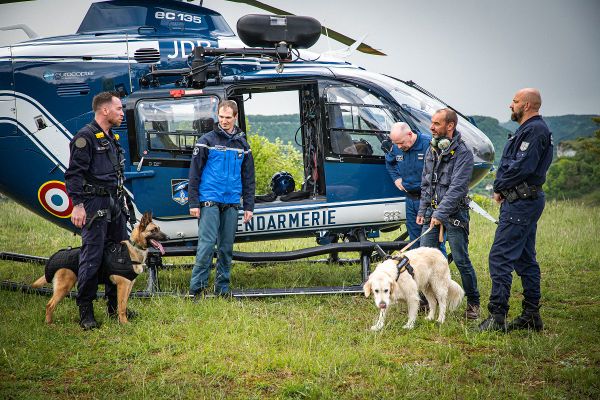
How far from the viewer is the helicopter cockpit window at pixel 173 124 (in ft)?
23.1

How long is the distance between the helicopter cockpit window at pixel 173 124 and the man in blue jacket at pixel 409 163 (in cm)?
194

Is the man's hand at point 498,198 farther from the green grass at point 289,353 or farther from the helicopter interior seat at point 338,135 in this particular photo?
the helicopter interior seat at point 338,135

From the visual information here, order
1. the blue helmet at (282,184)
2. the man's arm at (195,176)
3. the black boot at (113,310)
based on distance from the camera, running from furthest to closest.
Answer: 1. the blue helmet at (282,184)
2. the man's arm at (195,176)
3. the black boot at (113,310)

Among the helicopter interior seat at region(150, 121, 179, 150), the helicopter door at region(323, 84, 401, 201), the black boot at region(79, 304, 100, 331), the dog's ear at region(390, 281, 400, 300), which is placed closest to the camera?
the dog's ear at region(390, 281, 400, 300)

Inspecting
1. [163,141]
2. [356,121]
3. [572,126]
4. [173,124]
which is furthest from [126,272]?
[572,126]

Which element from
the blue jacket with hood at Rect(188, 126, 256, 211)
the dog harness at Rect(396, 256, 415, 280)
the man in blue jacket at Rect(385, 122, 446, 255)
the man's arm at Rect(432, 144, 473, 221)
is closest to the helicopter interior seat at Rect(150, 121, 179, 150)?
the blue jacket with hood at Rect(188, 126, 256, 211)

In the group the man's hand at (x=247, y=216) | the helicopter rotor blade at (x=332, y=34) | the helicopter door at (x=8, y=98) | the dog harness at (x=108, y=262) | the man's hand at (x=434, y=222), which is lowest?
the dog harness at (x=108, y=262)

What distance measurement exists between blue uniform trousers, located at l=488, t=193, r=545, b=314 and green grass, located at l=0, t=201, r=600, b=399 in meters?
0.39

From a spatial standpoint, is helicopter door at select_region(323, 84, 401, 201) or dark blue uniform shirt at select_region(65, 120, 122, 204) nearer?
dark blue uniform shirt at select_region(65, 120, 122, 204)

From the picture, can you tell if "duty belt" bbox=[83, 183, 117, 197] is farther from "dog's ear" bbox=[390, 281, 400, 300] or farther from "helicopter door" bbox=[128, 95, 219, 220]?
"dog's ear" bbox=[390, 281, 400, 300]

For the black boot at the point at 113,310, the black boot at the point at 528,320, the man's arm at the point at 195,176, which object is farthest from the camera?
the man's arm at the point at 195,176

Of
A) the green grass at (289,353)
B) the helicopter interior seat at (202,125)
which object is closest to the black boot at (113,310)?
the green grass at (289,353)

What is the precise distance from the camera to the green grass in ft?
15.1

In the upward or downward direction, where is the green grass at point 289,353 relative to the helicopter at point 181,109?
downward
